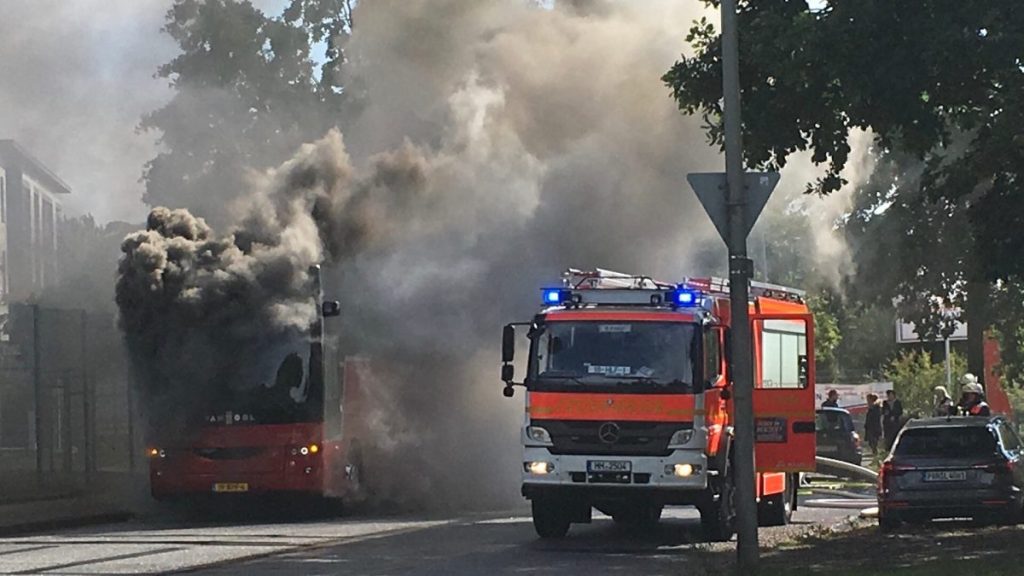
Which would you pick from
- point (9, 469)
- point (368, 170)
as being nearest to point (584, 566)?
point (368, 170)

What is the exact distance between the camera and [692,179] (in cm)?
1554

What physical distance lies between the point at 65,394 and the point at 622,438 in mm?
13717

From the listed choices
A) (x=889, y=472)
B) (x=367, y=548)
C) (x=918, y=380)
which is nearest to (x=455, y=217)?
(x=889, y=472)

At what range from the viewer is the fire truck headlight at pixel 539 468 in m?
18.0

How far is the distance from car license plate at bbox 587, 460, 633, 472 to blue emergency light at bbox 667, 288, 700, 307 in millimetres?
1890

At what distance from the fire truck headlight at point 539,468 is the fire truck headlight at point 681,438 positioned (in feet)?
4.17

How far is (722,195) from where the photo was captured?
613 inches

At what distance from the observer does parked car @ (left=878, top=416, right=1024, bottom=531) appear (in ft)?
64.6

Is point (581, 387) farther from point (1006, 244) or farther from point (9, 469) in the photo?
point (9, 469)

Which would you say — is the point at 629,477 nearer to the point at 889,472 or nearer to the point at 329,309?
the point at 889,472

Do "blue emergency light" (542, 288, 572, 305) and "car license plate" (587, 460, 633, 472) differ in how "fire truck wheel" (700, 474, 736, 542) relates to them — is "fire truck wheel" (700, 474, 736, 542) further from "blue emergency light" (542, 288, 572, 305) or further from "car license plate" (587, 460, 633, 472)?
"blue emergency light" (542, 288, 572, 305)

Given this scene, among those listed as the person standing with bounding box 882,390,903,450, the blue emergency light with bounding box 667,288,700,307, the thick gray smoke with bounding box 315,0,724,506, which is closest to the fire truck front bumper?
the blue emergency light with bounding box 667,288,700,307

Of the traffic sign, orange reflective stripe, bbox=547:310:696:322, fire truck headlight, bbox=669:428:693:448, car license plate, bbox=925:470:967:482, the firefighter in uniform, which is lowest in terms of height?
car license plate, bbox=925:470:967:482

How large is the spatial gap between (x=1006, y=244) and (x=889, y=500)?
12.1 ft
